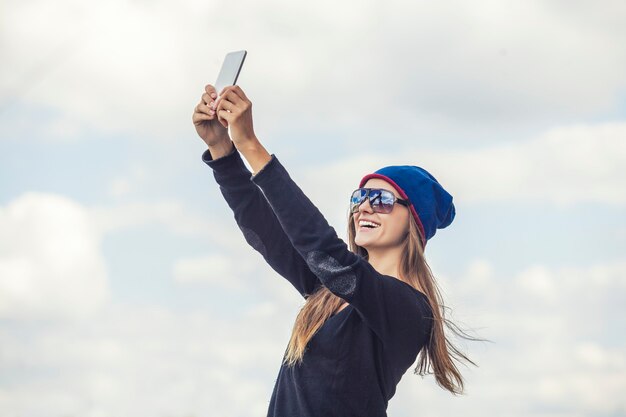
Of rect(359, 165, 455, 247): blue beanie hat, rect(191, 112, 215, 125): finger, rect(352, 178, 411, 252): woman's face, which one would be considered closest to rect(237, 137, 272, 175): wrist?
rect(191, 112, 215, 125): finger

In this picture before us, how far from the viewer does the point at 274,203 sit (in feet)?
21.7

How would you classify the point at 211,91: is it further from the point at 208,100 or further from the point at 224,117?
the point at 224,117

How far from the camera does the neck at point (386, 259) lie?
25.3 feet

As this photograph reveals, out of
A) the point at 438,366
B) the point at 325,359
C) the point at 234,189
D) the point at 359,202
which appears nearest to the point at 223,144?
the point at 234,189

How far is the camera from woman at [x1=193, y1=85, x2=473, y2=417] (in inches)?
261

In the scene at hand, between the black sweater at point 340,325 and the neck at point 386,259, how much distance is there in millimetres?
349

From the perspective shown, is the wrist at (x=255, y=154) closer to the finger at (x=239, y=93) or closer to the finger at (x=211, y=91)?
the finger at (x=239, y=93)

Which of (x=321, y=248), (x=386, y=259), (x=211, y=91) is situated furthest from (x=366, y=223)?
(x=211, y=91)

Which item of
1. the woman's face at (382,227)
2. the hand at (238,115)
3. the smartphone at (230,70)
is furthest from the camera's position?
the woman's face at (382,227)

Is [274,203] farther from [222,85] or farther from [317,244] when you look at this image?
[222,85]

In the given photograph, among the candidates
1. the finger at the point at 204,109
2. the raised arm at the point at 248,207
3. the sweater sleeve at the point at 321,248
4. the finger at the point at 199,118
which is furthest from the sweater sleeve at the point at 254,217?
the sweater sleeve at the point at 321,248

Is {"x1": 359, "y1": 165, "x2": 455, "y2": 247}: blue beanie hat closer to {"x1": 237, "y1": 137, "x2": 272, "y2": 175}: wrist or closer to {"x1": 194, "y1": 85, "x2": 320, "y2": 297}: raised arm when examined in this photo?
{"x1": 194, "y1": 85, "x2": 320, "y2": 297}: raised arm

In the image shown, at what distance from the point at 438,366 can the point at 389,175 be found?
1.38 m

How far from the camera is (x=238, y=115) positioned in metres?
6.66
